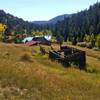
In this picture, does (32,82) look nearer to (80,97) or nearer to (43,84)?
(43,84)

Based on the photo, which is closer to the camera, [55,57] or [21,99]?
[21,99]

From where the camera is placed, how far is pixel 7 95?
10070 millimetres

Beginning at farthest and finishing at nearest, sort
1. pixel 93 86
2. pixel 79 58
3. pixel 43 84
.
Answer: pixel 79 58
pixel 93 86
pixel 43 84

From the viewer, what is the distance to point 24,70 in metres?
13.1

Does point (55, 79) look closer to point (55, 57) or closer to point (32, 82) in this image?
point (32, 82)

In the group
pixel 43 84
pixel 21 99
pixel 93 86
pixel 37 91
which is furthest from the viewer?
pixel 93 86

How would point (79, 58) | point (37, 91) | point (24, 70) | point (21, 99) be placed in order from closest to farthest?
point (21, 99) < point (37, 91) < point (24, 70) < point (79, 58)

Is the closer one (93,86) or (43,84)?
(43,84)

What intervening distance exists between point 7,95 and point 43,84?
6.44 feet

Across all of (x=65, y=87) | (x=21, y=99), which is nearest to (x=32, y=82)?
(x=65, y=87)

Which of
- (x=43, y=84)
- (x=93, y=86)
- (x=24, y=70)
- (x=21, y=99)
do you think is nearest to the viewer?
(x=21, y=99)

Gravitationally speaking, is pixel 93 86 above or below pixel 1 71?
below

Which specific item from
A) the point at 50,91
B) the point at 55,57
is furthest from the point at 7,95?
the point at 55,57

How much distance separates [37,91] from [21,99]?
1.23 m
